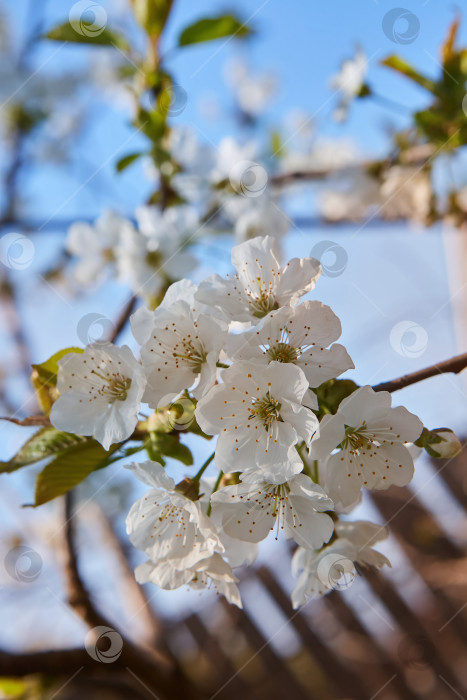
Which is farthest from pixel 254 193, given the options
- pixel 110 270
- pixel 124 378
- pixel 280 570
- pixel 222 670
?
pixel 222 670

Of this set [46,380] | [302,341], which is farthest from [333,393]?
[46,380]

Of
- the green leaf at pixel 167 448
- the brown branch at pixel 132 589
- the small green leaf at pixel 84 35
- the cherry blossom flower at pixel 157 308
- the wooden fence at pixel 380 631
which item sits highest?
the small green leaf at pixel 84 35

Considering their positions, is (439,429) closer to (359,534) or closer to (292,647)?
(359,534)

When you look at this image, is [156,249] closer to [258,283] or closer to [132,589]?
[258,283]

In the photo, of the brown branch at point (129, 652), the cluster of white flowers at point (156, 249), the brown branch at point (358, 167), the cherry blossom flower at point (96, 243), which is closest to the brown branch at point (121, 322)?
the cluster of white flowers at point (156, 249)

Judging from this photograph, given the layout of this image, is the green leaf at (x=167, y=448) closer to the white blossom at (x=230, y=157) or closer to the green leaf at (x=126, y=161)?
the green leaf at (x=126, y=161)

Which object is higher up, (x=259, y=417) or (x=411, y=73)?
(x=411, y=73)
